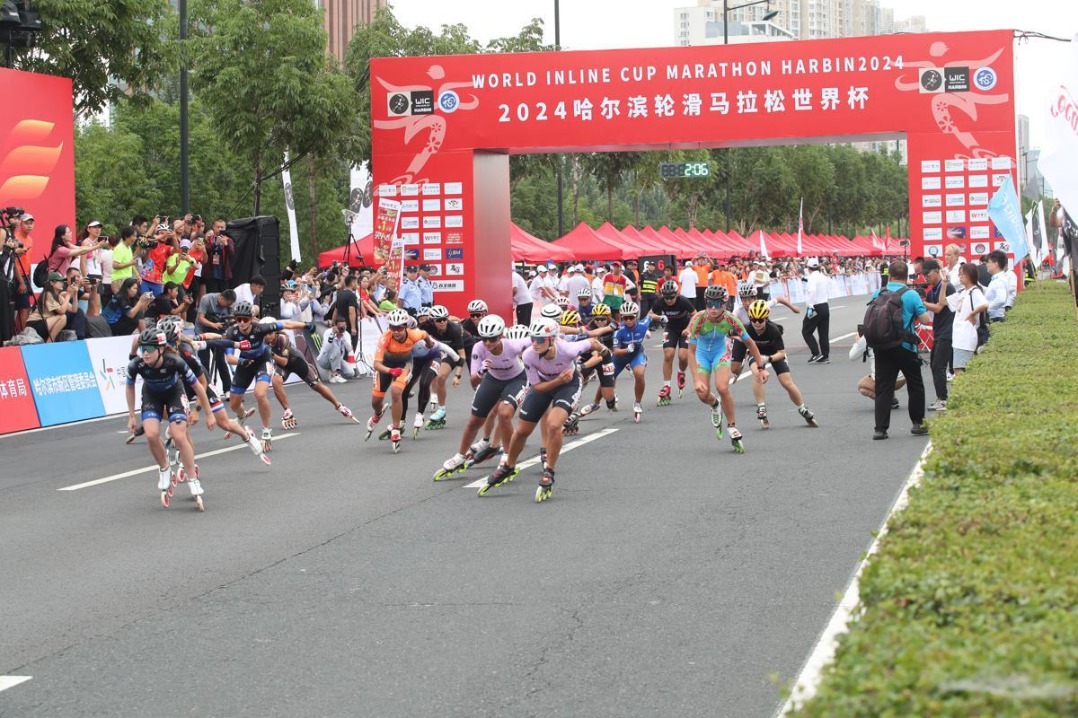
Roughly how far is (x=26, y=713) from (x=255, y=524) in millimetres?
5193

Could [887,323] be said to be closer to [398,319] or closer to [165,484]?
[398,319]

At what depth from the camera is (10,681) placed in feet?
22.9

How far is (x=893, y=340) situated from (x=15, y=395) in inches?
454

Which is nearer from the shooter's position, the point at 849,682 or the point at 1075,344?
the point at 849,682

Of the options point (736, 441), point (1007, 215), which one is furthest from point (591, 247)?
point (736, 441)

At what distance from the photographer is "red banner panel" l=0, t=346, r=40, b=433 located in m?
19.4

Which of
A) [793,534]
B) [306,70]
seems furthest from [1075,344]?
[306,70]

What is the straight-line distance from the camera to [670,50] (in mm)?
32094

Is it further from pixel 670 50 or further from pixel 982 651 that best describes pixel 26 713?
pixel 670 50

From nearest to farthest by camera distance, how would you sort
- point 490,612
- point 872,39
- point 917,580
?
point 917,580
point 490,612
point 872,39

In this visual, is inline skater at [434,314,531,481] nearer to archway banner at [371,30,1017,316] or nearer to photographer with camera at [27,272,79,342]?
photographer with camera at [27,272,79,342]

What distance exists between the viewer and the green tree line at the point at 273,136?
89.7 ft

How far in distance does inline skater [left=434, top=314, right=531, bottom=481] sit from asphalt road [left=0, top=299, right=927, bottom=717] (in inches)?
→ 12.0

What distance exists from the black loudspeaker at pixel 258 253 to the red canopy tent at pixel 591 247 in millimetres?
21300
